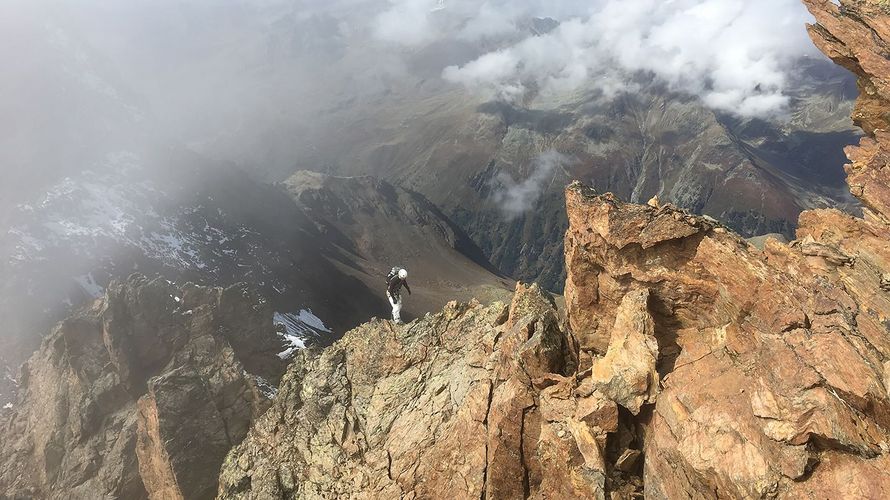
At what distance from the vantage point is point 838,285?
2183 cm

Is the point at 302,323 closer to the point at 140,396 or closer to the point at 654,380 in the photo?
A: the point at 140,396

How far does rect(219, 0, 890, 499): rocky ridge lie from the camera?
16.6 m

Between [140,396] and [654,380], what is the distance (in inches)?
2024

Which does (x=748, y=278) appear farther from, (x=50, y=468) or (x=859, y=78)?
(x=50, y=468)

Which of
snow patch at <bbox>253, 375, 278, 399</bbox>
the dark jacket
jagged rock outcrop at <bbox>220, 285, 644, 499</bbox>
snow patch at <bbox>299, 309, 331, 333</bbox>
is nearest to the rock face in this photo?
snow patch at <bbox>253, 375, 278, 399</bbox>

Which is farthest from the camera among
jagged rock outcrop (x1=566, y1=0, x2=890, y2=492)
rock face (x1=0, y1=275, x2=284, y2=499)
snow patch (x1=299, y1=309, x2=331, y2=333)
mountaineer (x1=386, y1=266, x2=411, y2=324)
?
snow patch (x1=299, y1=309, x2=331, y2=333)

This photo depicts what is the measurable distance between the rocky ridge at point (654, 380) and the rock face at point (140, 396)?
24.0ft

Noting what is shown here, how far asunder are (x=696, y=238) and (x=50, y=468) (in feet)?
206

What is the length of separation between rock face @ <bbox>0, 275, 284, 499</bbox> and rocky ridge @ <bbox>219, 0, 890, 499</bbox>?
7.32 m

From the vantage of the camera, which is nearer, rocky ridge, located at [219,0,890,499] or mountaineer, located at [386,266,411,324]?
rocky ridge, located at [219,0,890,499]

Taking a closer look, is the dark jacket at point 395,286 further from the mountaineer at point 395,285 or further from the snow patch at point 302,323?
the snow patch at point 302,323

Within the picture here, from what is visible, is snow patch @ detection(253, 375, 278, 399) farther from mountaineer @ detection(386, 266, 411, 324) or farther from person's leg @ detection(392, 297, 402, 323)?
mountaineer @ detection(386, 266, 411, 324)

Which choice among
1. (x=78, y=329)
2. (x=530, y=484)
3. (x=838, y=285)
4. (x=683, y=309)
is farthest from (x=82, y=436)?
(x=838, y=285)

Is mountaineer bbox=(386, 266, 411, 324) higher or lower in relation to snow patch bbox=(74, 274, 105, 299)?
higher
